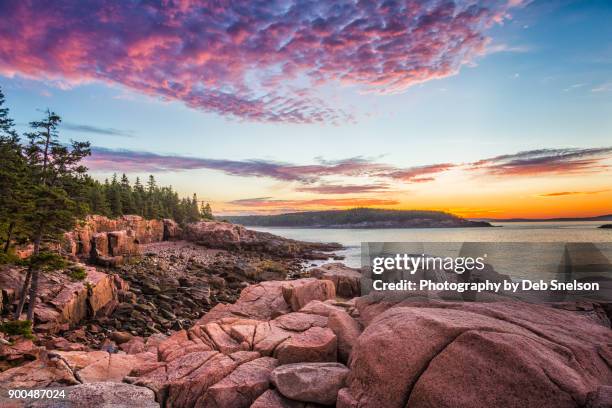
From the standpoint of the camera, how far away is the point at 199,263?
45062mm

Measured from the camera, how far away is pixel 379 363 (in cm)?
657

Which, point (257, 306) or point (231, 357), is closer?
point (231, 357)

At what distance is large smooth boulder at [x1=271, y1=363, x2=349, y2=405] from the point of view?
→ 6988 millimetres

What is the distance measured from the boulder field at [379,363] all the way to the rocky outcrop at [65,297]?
353 inches

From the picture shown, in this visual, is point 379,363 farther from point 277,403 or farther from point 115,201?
point 115,201

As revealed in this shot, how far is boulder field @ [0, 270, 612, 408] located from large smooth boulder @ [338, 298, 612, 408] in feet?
0.06

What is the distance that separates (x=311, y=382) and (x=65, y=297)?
1897 cm

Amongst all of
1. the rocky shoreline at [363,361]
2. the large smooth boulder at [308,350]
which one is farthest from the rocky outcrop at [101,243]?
the large smooth boulder at [308,350]

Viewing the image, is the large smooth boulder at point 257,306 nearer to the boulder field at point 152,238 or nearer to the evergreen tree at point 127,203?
the boulder field at point 152,238

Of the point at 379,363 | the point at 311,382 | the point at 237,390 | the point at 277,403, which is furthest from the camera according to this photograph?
the point at 237,390

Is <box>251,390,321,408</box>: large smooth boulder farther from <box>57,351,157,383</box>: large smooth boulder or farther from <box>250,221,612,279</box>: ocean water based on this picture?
<box>250,221,612,279</box>: ocean water

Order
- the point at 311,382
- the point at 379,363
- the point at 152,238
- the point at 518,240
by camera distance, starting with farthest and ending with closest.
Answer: the point at 518,240
the point at 152,238
the point at 311,382
the point at 379,363

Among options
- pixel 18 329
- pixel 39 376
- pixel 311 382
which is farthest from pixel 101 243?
pixel 311 382

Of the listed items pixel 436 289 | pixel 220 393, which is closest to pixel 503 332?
pixel 436 289
